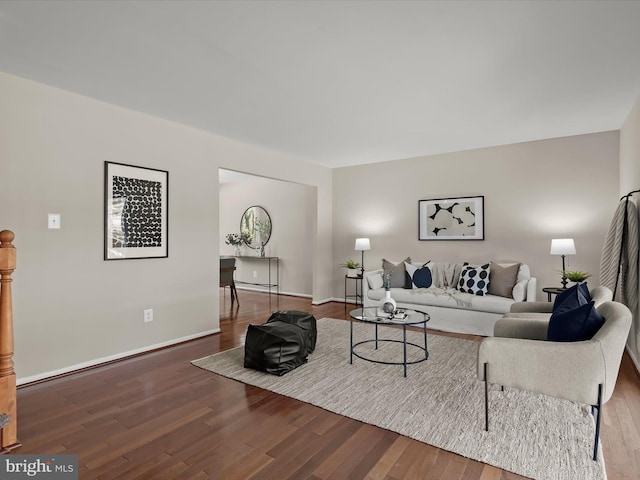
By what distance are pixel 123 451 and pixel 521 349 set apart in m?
2.33

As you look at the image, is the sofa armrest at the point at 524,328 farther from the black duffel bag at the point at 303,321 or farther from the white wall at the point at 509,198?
the white wall at the point at 509,198

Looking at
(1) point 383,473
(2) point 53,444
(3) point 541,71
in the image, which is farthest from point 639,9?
(2) point 53,444

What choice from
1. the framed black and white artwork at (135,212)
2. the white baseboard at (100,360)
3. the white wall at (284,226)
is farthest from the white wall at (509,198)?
the framed black and white artwork at (135,212)

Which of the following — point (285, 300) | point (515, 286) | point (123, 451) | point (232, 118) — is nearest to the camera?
point (123, 451)

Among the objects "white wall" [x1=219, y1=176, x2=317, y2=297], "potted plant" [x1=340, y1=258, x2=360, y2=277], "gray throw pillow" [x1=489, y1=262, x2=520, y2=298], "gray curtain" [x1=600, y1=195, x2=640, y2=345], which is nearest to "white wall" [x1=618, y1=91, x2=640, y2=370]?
"gray curtain" [x1=600, y1=195, x2=640, y2=345]

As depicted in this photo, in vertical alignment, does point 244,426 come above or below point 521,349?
below

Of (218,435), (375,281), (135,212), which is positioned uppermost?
(135,212)

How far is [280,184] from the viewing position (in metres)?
7.52

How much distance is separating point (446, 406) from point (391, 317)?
94 cm

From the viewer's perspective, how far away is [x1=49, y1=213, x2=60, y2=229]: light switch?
9.93 feet

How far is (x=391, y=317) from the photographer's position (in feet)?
10.8

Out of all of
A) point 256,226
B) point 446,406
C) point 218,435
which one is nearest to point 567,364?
point 446,406

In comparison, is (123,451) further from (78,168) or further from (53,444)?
(78,168)

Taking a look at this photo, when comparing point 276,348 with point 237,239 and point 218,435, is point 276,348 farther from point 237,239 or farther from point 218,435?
point 237,239
